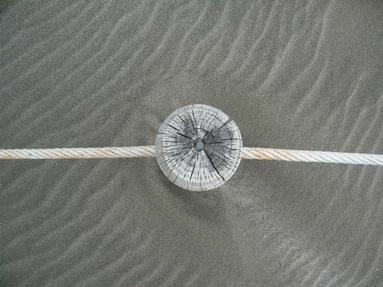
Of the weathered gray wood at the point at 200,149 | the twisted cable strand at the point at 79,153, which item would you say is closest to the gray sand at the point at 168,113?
the twisted cable strand at the point at 79,153

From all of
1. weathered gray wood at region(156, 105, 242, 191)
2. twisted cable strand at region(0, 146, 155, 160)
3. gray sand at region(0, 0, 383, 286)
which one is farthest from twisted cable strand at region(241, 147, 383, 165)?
twisted cable strand at region(0, 146, 155, 160)

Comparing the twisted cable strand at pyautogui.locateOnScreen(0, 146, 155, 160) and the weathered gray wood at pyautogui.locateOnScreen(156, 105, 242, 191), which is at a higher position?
the twisted cable strand at pyautogui.locateOnScreen(0, 146, 155, 160)

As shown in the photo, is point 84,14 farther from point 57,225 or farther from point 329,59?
point 329,59

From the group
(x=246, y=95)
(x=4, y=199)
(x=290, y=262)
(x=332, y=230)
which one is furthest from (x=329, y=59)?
(x=4, y=199)

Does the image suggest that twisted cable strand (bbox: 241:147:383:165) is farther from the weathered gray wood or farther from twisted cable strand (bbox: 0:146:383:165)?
the weathered gray wood

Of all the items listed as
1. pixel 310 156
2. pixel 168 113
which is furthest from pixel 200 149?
pixel 310 156

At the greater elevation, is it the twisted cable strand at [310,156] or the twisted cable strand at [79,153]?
the twisted cable strand at [79,153]

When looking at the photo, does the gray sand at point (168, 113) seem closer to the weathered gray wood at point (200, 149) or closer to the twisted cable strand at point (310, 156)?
the twisted cable strand at point (310, 156)
